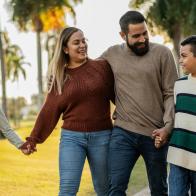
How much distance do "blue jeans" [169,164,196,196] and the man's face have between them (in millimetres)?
1020

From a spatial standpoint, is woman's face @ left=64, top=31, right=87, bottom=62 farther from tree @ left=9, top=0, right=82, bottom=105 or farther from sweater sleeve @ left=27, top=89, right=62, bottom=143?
tree @ left=9, top=0, right=82, bottom=105

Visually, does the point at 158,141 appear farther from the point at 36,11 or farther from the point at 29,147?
the point at 36,11

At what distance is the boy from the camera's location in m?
5.55

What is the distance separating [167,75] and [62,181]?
129 cm

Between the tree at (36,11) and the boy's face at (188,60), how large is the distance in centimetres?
3291

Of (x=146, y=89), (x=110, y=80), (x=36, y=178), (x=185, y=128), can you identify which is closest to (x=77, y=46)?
(x=110, y=80)

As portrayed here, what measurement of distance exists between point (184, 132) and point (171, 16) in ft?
107

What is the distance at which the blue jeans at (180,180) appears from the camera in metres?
5.65

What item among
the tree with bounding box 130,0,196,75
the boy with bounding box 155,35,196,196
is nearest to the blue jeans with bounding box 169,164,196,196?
the boy with bounding box 155,35,196,196

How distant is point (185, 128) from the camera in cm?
556

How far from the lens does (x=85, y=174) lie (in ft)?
41.4

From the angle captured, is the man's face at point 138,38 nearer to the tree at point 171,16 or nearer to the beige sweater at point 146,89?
the beige sweater at point 146,89

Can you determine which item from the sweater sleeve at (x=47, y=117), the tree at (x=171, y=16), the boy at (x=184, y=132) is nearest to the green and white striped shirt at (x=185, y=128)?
the boy at (x=184, y=132)

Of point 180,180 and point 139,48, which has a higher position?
point 139,48
